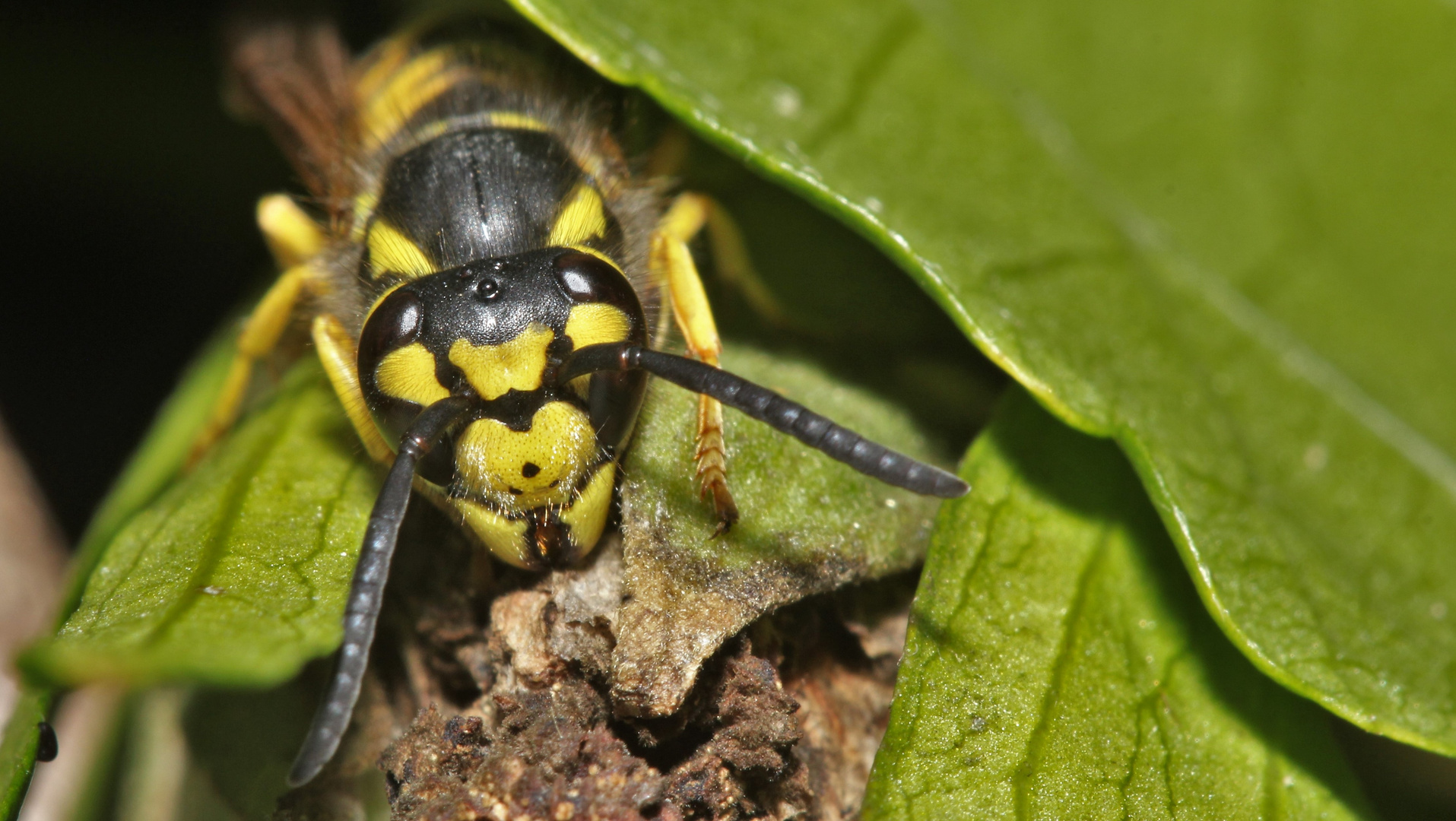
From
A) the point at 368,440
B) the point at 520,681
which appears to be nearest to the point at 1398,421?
the point at 520,681

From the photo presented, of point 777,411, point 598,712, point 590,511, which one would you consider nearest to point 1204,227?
point 777,411

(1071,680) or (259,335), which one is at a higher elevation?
(259,335)

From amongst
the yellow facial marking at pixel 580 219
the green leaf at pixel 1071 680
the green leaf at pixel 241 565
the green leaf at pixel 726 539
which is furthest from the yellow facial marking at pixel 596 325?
the green leaf at pixel 1071 680

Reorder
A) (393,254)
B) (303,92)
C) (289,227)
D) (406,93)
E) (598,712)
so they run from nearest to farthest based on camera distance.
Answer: (598,712) < (393,254) < (289,227) < (406,93) < (303,92)

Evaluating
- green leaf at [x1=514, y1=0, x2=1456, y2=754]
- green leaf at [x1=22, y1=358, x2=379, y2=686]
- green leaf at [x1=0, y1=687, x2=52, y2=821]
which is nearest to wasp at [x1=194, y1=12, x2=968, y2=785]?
green leaf at [x1=22, y1=358, x2=379, y2=686]

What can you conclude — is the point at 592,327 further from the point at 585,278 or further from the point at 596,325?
the point at 585,278

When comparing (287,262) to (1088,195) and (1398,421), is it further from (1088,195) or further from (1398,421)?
(1398,421)

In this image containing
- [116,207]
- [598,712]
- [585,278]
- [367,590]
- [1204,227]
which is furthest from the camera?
[116,207]
